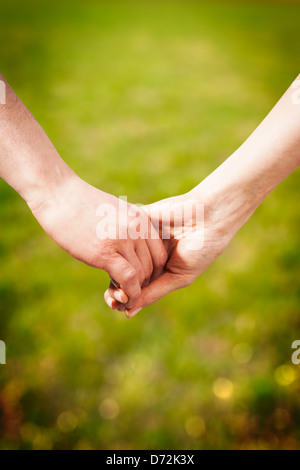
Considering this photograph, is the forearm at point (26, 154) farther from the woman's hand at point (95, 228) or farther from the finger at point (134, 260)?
the finger at point (134, 260)

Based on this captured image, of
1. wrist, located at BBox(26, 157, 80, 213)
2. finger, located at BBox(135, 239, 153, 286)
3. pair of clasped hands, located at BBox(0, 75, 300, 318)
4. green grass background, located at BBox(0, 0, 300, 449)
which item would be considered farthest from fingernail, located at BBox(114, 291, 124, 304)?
green grass background, located at BBox(0, 0, 300, 449)

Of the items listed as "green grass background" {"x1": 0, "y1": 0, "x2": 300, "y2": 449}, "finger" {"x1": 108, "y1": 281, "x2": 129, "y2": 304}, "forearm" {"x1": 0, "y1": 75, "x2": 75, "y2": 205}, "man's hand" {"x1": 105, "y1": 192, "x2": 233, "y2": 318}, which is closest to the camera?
"forearm" {"x1": 0, "y1": 75, "x2": 75, "y2": 205}

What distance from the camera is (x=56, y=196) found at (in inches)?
37.9

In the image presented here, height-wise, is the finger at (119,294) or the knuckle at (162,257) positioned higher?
the knuckle at (162,257)

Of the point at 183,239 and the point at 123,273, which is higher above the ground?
the point at 183,239

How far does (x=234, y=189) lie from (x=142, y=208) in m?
0.27

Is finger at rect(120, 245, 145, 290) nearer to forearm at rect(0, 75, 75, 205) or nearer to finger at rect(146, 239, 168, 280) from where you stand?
finger at rect(146, 239, 168, 280)

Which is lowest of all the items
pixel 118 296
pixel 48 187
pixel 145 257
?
pixel 118 296

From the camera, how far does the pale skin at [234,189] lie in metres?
1.00

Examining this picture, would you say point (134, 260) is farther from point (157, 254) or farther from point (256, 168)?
point (256, 168)

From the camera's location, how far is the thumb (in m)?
1.14

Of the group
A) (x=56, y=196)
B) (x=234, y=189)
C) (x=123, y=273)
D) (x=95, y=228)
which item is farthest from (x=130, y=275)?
(x=234, y=189)

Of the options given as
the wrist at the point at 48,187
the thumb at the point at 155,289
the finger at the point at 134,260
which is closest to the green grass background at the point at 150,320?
the thumb at the point at 155,289
